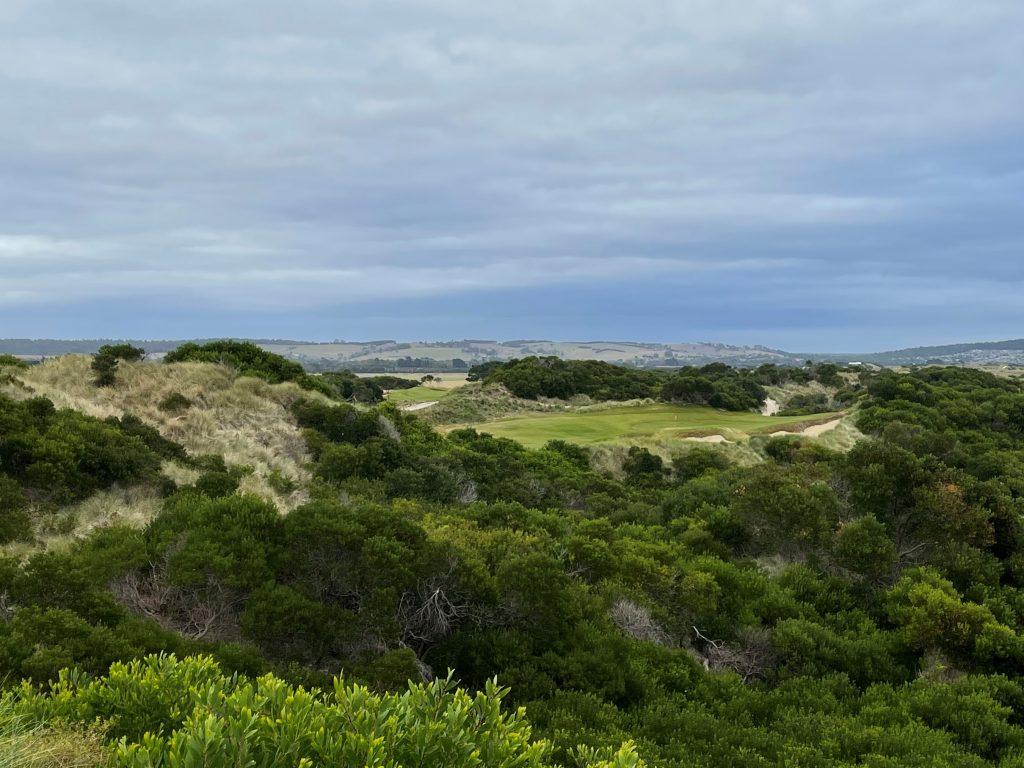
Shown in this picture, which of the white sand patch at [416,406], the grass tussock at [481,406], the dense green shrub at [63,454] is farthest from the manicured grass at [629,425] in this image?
the dense green shrub at [63,454]

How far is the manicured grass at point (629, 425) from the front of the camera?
35531 mm

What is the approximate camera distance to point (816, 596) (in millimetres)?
12234

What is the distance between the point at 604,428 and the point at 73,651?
34141 millimetres

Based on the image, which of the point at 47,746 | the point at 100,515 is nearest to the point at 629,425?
the point at 100,515

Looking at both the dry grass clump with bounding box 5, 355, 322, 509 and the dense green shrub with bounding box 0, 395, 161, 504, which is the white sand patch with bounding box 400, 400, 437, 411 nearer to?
the dry grass clump with bounding box 5, 355, 322, 509

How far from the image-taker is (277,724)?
10.9ft

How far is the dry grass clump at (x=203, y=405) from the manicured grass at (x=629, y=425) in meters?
14.7

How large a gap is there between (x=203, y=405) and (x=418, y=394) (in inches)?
1623

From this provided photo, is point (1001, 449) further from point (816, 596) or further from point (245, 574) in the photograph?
point (245, 574)

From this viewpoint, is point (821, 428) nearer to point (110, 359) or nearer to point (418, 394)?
point (110, 359)

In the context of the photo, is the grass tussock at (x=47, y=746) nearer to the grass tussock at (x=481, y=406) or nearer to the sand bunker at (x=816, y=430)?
the sand bunker at (x=816, y=430)

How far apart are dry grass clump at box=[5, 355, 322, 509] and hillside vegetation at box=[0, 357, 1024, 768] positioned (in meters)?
0.44

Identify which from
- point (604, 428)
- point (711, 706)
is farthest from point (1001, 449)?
point (711, 706)

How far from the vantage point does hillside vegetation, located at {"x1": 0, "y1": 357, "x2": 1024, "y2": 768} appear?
3.91 meters
